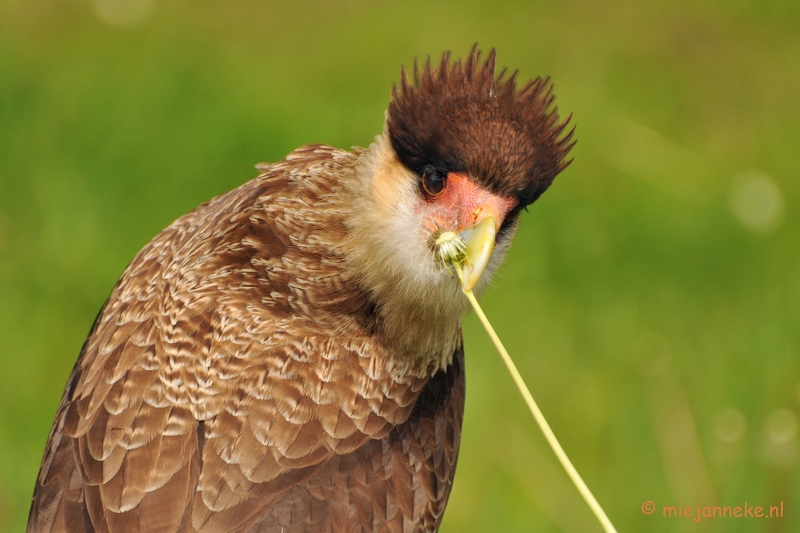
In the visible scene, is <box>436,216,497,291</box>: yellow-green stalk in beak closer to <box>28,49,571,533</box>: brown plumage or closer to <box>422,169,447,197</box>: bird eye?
<box>28,49,571,533</box>: brown plumage

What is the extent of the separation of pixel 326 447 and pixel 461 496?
279 centimetres

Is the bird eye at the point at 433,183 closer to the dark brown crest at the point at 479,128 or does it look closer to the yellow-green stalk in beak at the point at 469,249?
the dark brown crest at the point at 479,128

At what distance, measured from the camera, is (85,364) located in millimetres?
4438

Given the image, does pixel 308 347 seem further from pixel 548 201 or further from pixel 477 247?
pixel 548 201

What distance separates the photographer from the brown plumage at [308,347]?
393 cm

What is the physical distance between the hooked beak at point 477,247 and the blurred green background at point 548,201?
6.52 feet

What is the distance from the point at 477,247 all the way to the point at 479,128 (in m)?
0.45

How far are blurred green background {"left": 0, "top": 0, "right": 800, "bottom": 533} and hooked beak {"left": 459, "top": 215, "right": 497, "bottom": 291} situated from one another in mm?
1986

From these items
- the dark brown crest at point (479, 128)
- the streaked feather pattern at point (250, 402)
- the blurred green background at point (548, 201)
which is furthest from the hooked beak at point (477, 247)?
the blurred green background at point (548, 201)

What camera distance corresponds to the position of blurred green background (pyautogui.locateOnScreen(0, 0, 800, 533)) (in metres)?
6.70

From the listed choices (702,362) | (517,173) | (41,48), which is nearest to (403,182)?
(517,173)

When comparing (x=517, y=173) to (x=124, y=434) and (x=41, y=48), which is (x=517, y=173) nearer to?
(x=124, y=434)

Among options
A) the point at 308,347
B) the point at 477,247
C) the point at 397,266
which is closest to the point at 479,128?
the point at 477,247

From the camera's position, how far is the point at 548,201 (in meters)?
9.13
